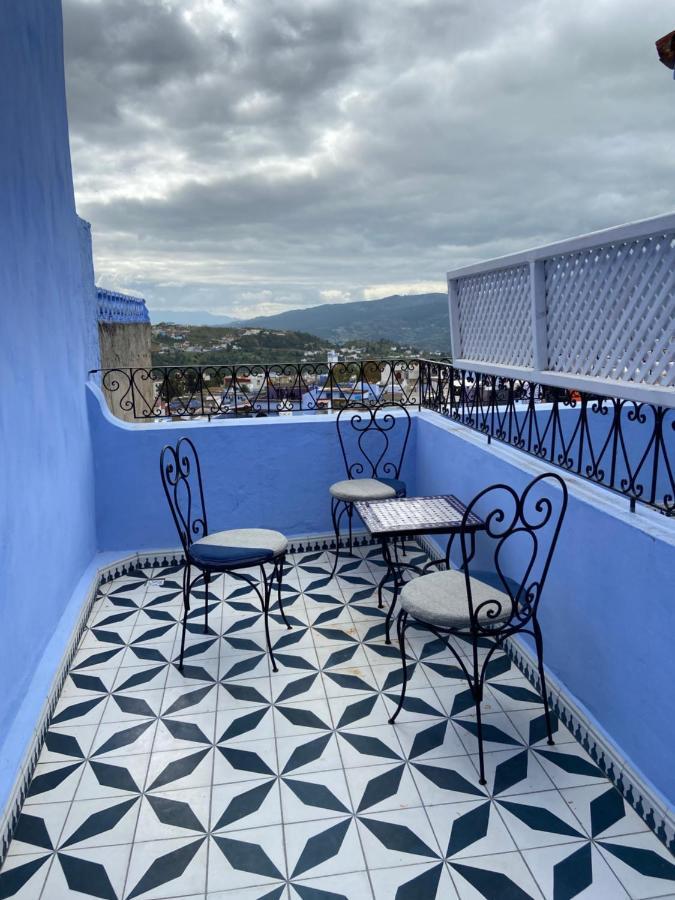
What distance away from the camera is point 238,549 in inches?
122

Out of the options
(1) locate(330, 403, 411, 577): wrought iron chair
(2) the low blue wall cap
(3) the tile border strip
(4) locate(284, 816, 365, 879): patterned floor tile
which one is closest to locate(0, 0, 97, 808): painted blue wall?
(4) locate(284, 816, 365, 879): patterned floor tile

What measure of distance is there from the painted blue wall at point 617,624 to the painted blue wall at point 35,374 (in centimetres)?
226

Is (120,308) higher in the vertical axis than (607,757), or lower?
higher

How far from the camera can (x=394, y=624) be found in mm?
3525

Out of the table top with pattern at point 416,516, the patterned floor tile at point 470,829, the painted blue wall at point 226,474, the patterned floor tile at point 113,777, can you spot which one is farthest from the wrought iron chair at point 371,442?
the patterned floor tile at point 470,829

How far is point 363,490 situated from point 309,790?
216cm

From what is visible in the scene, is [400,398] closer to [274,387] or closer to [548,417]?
[274,387]

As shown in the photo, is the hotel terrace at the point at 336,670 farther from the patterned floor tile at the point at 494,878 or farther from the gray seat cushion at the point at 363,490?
the gray seat cushion at the point at 363,490

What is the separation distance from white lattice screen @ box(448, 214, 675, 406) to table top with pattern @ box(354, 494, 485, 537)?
2.82ft

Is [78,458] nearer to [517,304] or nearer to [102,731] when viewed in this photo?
[102,731]

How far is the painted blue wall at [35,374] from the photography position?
250cm

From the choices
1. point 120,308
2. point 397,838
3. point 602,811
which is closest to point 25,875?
point 397,838

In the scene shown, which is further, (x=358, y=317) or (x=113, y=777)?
(x=358, y=317)

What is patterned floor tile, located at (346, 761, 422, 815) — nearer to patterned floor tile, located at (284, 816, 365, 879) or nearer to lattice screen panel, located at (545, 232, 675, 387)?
patterned floor tile, located at (284, 816, 365, 879)
